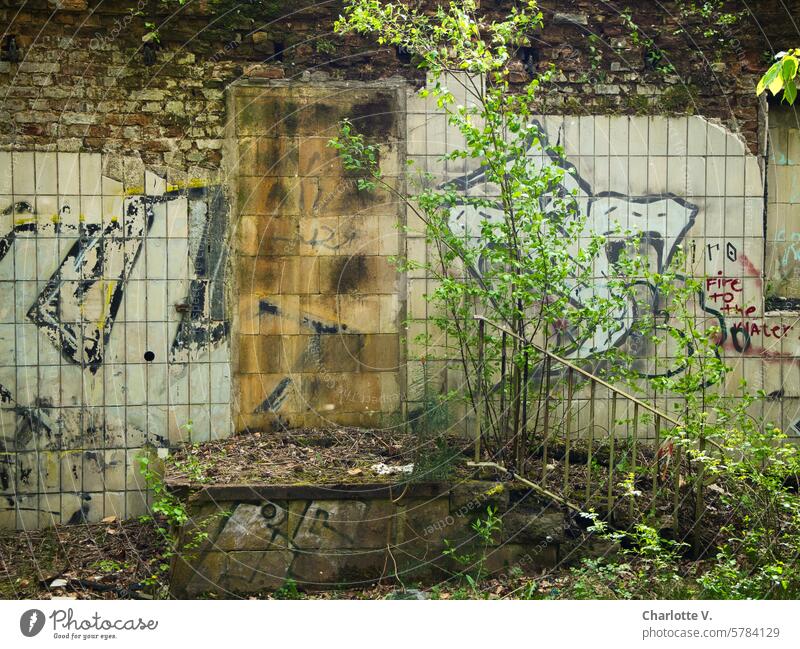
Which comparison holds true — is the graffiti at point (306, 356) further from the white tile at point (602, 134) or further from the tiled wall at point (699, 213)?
the white tile at point (602, 134)

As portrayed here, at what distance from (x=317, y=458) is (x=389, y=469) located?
665 millimetres

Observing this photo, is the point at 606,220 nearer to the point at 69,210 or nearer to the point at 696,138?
the point at 696,138

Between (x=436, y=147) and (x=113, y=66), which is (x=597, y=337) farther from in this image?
(x=113, y=66)

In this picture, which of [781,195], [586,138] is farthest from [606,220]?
[781,195]

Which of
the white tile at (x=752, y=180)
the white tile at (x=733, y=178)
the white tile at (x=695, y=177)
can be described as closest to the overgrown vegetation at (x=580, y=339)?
the white tile at (x=695, y=177)

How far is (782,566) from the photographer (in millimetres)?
4879

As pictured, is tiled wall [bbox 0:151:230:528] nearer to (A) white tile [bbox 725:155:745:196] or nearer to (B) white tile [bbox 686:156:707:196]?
(B) white tile [bbox 686:156:707:196]

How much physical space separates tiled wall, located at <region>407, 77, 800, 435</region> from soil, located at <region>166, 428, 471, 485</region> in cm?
160

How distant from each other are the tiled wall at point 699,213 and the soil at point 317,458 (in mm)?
1598

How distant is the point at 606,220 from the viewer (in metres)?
6.90

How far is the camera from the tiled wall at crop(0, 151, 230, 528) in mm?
6473

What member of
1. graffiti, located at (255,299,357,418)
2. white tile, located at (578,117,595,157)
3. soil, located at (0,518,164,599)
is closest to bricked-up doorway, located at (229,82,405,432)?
graffiti, located at (255,299,357,418)

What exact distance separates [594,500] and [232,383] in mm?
3150

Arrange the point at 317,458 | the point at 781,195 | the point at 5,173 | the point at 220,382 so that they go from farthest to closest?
the point at 781,195, the point at 220,382, the point at 5,173, the point at 317,458
